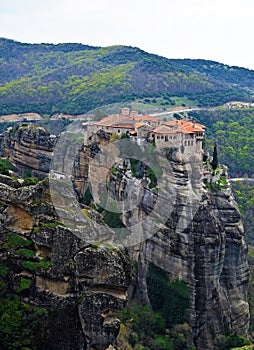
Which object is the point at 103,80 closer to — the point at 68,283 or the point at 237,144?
the point at 237,144

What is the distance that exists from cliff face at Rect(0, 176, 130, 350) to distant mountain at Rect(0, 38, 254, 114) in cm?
7135

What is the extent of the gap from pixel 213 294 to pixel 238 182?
121 feet

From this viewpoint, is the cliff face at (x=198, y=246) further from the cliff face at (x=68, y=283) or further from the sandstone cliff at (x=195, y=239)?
the cliff face at (x=68, y=283)

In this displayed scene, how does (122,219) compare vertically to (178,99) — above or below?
below

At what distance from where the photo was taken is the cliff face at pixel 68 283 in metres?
18.8

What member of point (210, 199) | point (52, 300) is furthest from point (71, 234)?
point (210, 199)

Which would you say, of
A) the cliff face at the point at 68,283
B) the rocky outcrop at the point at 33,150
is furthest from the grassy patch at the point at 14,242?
the rocky outcrop at the point at 33,150

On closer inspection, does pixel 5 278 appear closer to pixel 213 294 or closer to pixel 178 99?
pixel 213 294

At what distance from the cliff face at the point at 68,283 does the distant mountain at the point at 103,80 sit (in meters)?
71.3

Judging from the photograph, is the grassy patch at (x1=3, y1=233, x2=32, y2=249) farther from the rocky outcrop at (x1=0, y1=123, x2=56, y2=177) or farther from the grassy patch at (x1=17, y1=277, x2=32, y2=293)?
the rocky outcrop at (x1=0, y1=123, x2=56, y2=177)

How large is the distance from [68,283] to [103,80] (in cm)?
9185

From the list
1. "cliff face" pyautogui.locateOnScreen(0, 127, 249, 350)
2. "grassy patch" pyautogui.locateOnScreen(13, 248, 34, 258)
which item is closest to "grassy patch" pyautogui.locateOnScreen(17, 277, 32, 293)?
"cliff face" pyautogui.locateOnScreen(0, 127, 249, 350)

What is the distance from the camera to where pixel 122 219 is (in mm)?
41062

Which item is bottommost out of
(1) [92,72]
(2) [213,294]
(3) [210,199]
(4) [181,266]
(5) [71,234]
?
(2) [213,294]
